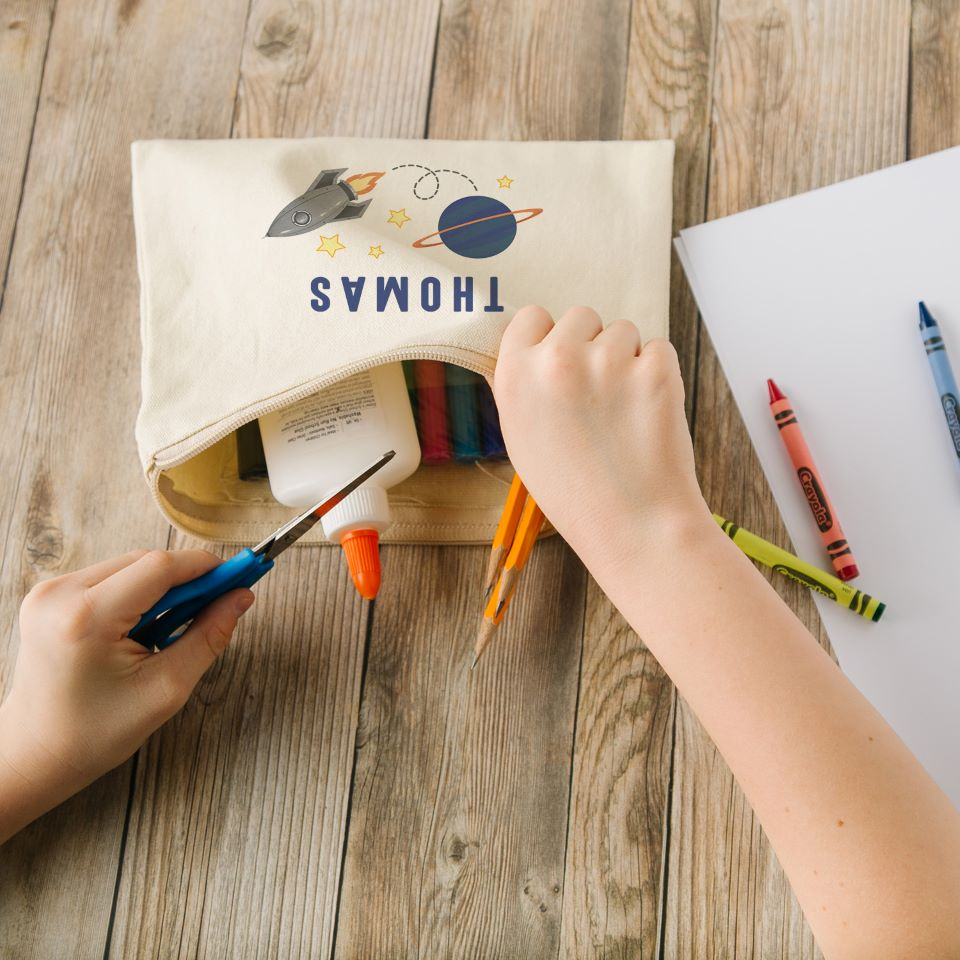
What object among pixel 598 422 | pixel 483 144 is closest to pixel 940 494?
pixel 598 422

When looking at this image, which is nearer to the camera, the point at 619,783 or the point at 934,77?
the point at 619,783

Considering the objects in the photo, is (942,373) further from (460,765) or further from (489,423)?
(460,765)

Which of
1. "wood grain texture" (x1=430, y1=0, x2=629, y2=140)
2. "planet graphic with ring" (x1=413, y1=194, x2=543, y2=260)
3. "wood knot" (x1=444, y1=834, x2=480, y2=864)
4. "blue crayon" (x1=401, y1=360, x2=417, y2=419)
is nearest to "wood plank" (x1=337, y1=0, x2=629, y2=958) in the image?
"wood knot" (x1=444, y1=834, x2=480, y2=864)

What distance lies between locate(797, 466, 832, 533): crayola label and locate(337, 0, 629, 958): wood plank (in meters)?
0.17

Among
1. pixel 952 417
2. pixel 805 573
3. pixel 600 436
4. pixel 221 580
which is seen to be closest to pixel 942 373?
pixel 952 417

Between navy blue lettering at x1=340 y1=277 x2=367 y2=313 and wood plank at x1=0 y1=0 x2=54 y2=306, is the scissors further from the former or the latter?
wood plank at x1=0 y1=0 x2=54 y2=306

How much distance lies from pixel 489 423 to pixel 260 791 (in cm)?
29

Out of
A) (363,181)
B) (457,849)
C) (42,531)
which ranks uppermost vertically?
(363,181)

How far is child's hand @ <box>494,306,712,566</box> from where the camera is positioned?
1.60ft

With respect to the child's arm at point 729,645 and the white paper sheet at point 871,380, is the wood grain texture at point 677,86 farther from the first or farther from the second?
the child's arm at point 729,645

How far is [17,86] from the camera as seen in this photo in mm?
749

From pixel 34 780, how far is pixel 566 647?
35cm

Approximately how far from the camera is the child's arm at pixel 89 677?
529 millimetres

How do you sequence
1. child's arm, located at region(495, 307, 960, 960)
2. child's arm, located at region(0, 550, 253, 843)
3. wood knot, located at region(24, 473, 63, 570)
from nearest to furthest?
child's arm, located at region(495, 307, 960, 960) → child's arm, located at region(0, 550, 253, 843) → wood knot, located at region(24, 473, 63, 570)
